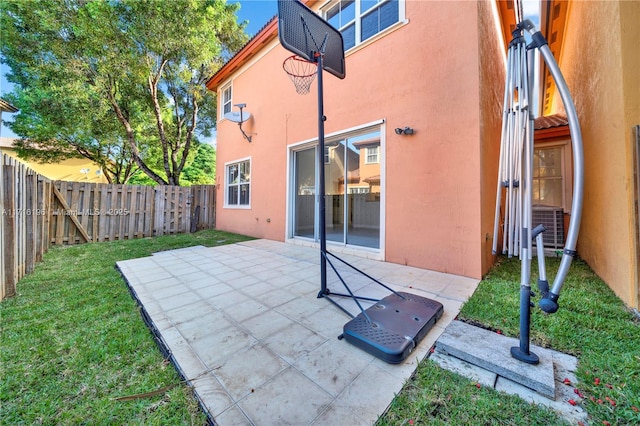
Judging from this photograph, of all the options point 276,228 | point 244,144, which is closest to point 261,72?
point 244,144

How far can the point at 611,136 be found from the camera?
2.74m

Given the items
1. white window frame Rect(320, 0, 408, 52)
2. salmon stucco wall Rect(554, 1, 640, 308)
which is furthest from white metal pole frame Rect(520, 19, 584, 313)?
white window frame Rect(320, 0, 408, 52)

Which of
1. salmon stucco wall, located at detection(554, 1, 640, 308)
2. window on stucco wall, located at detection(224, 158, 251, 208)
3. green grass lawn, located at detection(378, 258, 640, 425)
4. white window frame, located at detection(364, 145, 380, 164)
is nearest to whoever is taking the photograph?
green grass lawn, located at detection(378, 258, 640, 425)

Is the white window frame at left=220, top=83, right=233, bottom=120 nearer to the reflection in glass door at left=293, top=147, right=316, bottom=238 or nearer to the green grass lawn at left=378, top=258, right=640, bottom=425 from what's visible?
the reflection in glass door at left=293, top=147, right=316, bottom=238

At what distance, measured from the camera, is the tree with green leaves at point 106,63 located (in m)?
6.63

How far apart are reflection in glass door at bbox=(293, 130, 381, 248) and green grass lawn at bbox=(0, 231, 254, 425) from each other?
365 cm

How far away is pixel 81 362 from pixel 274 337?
1288mm

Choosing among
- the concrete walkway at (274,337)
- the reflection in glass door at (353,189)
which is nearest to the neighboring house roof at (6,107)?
the concrete walkway at (274,337)

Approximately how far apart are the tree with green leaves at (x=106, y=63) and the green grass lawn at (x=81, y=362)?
7.13 meters

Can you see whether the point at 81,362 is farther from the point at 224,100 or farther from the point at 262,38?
the point at 224,100

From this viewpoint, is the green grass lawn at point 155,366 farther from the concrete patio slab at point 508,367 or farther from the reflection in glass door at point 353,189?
the reflection in glass door at point 353,189

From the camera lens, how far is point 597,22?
10.8 ft

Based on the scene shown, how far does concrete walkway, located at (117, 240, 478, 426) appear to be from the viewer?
1.30 m

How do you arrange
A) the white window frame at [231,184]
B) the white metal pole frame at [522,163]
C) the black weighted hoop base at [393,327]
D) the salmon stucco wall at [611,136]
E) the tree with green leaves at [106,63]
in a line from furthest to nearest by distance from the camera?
1. the white window frame at [231,184]
2. the tree with green leaves at [106,63]
3. the salmon stucco wall at [611,136]
4. the black weighted hoop base at [393,327]
5. the white metal pole frame at [522,163]
